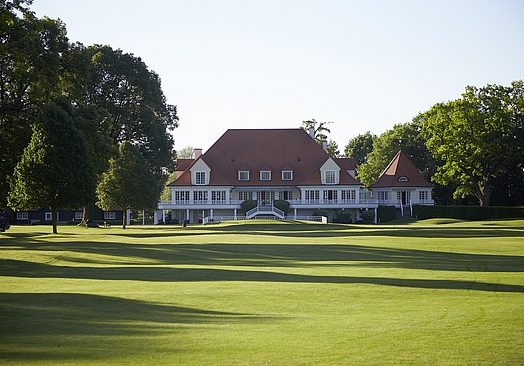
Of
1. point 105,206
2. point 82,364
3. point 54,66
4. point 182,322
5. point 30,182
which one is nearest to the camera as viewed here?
point 82,364

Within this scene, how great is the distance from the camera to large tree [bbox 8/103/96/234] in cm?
4116

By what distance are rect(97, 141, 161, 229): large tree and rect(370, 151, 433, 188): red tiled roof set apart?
1320 inches

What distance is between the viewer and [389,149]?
307 feet

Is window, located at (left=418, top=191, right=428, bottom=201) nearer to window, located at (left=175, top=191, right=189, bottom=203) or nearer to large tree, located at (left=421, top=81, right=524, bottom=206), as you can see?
large tree, located at (left=421, top=81, right=524, bottom=206)

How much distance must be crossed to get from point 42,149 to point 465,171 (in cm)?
5226

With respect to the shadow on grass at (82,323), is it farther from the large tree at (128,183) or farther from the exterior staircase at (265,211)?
the exterior staircase at (265,211)

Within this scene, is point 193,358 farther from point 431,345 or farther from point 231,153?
point 231,153

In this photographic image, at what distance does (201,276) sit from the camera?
20.7 m

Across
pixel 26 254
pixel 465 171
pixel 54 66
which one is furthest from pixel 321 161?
pixel 26 254

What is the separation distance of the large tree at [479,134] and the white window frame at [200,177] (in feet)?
89.0

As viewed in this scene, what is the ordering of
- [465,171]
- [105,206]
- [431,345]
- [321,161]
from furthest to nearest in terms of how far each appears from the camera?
1. [321,161]
2. [465,171]
3. [105,206]
4. [431,345]

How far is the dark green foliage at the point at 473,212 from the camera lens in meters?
71.5

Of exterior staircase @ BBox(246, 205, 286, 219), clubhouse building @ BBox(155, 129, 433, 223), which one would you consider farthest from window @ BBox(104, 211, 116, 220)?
exterior staircase @ BBox(246, 205, 286, 219)

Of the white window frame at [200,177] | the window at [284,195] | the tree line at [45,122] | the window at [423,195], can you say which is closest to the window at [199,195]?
the white window frame at [200,177]
